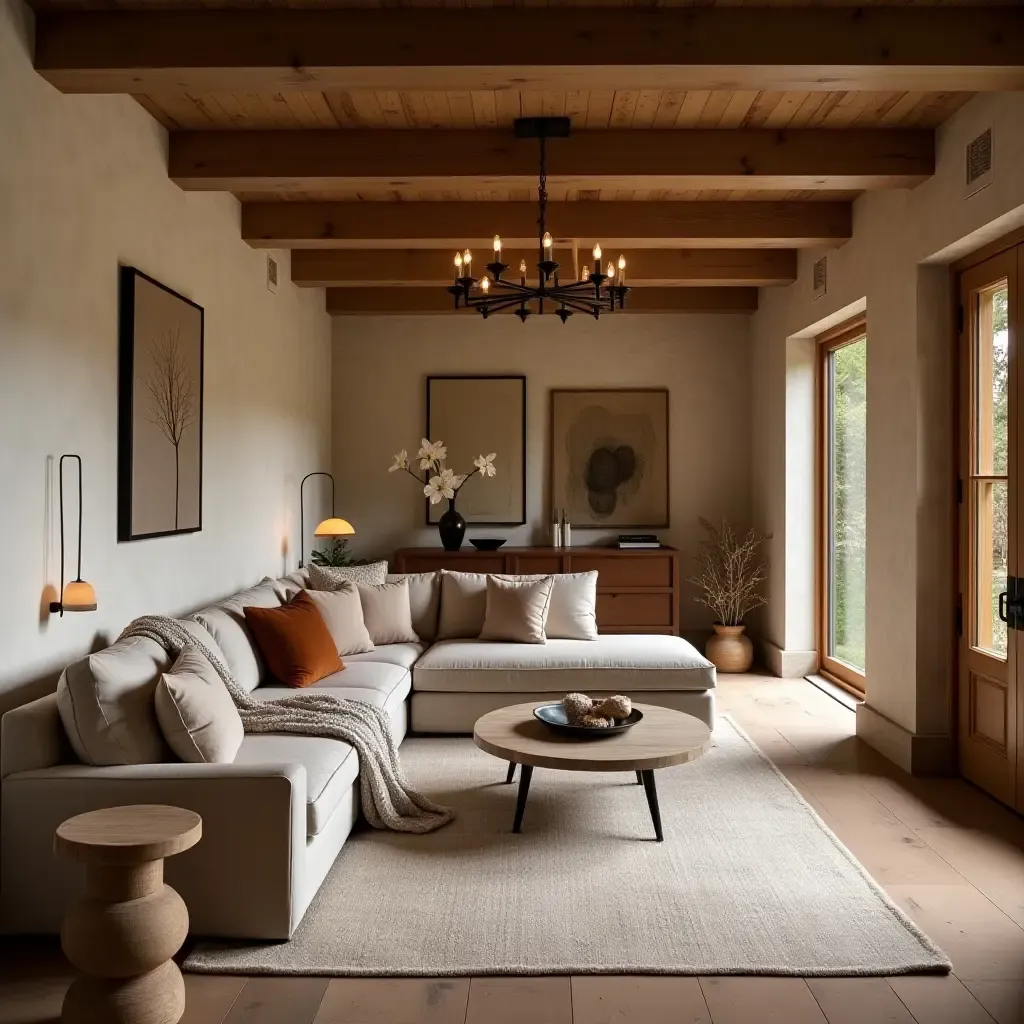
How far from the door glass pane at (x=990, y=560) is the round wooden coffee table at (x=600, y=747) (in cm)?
139

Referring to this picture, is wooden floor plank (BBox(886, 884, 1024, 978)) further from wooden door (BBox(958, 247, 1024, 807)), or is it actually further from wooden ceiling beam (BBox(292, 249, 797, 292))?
wooden ceiling beam (BBox(292, 249, 797, 292))

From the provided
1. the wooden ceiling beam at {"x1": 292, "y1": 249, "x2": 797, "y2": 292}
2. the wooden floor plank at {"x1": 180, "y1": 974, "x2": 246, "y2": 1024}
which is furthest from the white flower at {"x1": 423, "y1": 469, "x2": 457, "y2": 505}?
the wooden floor plank at {"x1": 180, "y1": 974, "x2": 246, "y2": 1024}

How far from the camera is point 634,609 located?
7293mm

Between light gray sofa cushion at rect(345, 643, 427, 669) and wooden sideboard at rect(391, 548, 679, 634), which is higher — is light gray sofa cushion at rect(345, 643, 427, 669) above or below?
below

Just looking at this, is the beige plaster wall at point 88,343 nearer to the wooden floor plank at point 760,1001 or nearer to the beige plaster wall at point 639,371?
the wooden floor plank at point 760,1001

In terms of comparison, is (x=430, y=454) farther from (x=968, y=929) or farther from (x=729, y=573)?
(x=968, y=929)

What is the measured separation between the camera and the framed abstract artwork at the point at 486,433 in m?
7.86

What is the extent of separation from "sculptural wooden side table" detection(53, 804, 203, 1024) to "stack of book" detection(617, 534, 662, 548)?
17.6 ft

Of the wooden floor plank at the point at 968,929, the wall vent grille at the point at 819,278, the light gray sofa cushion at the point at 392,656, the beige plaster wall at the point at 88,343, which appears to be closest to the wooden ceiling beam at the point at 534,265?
the wall vent grille at the point at 819,278

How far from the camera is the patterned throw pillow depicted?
5590mm

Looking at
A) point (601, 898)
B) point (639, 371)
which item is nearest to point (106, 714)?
point (601, 898)

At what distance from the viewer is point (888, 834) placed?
3.75 m

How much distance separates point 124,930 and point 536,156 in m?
3.48

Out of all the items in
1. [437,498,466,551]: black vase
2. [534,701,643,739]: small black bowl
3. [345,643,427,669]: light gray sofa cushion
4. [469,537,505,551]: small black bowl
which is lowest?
[534,701,643,739]: small black bowl
